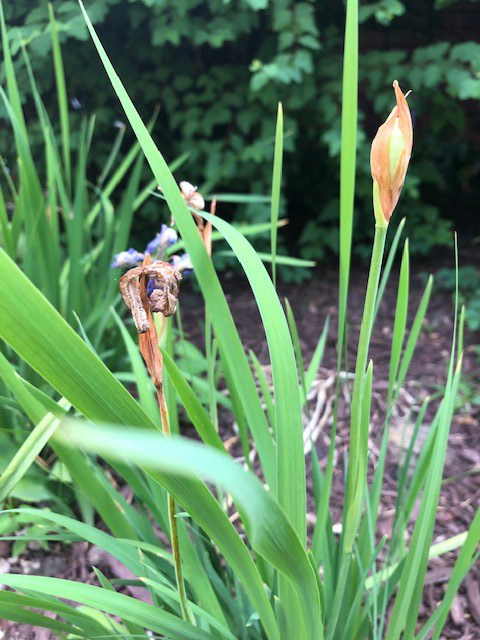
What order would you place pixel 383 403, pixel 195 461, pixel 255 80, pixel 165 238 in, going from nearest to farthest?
1. pixel 195 461
2. pixel 165 238
3. pixel 383 403
4. pixel 255 80

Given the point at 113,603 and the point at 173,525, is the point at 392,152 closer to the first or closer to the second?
the point at 173,525

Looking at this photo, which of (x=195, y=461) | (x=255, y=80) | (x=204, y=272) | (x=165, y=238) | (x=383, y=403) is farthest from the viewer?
(x=255, y=80)

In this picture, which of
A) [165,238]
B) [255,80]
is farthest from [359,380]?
[255,80]

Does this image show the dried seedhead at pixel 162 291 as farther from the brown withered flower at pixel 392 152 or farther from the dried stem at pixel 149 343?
the brown withered flower at pixel 392 152

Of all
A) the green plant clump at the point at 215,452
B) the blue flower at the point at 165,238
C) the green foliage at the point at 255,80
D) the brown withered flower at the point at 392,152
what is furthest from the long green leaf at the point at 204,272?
the green foliage at the point at 255,80

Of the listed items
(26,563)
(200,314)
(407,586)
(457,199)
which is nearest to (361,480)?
(407,586)

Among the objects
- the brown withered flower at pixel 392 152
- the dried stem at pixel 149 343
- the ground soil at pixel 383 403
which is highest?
the brown withered flower at pixel 392 152
